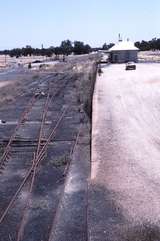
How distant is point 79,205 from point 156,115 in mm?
14233

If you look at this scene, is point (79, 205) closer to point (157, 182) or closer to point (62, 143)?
point (157, 182)

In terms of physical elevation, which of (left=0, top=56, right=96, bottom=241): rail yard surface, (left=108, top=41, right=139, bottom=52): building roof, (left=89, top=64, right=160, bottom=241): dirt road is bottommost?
(left=0, top=56, right=96, bottom=241): rail yard surface

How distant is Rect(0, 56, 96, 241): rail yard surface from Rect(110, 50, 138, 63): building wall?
57372 mm

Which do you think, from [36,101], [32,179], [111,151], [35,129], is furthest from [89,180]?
[36,101]

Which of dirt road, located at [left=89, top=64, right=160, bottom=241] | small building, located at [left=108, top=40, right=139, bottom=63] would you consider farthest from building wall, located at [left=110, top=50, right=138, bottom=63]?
dirt road, located at [left=89, top=64, right=160, bottom=241]

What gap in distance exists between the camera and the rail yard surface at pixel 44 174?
11695 mm

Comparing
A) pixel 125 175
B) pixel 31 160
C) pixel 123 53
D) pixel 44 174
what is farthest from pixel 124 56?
pixel 125 175

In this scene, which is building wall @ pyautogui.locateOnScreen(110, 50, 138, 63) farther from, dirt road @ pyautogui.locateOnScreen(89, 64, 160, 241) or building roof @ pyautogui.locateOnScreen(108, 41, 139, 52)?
dirt road @ pyautogui.locateOnScreen(89, 64, 160, 241)

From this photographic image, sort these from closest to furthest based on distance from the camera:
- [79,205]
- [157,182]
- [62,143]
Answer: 1. [79,205]
2. [157,182]
3. [62,143]

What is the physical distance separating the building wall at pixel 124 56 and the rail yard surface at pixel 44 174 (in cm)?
5737

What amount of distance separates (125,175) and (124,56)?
247 feet

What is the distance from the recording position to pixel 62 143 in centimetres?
2144

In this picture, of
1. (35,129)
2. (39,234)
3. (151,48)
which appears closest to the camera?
(39,234)

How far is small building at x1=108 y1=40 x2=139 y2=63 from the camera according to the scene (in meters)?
87.9
